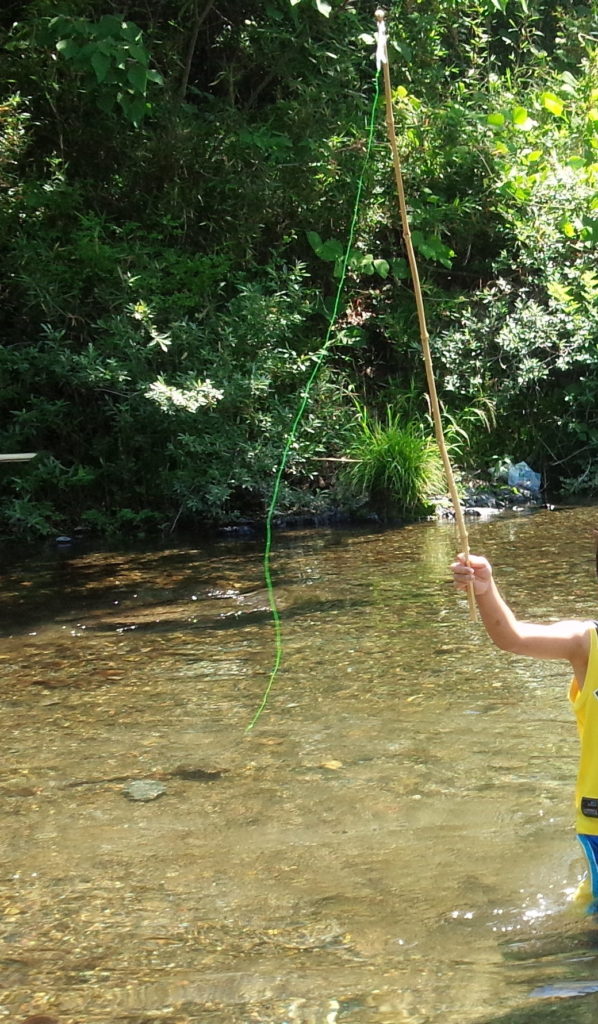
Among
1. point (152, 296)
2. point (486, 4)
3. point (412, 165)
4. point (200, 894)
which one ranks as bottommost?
point (200, 894)

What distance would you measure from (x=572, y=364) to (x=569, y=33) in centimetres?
625

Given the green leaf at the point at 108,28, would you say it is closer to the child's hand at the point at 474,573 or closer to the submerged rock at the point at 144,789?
the submerged rock at the point at 144,789

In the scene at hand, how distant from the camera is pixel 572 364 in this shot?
10.9 meters

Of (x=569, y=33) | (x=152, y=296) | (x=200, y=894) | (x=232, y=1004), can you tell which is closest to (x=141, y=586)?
(x=152, y=296)

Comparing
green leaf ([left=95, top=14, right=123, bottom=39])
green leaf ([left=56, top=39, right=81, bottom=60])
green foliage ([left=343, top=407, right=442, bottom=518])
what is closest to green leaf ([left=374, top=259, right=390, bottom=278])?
green foliage ([left=343, top=407, right=442, bottom=518])

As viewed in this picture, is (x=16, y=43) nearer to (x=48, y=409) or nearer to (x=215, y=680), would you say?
(x=48, y=409)


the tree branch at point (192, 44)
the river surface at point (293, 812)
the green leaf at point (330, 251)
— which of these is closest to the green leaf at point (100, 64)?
the tree branch at point (192, 44)

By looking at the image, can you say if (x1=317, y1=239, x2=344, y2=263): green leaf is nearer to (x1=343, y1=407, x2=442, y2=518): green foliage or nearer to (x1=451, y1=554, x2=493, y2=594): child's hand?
(x1=343, y1=407, x2=442, y2=518): green foliage

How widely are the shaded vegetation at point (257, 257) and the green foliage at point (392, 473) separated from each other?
61 millimetres

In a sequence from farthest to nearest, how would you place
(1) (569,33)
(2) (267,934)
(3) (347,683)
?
1. (1) (569,33)
2. (3) (347,683)
3. (2) (267,934)

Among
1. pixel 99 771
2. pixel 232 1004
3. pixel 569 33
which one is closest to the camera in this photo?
pixel 232 1004

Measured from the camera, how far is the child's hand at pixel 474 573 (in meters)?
2.93

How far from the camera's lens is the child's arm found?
293 cm

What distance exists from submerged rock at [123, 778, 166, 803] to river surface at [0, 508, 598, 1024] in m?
0.03
